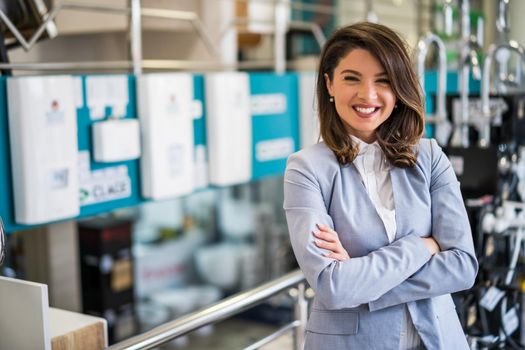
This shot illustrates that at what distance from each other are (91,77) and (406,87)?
6.24 feet

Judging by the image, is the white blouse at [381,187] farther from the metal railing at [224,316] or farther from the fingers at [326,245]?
the metal railing at [224,316]

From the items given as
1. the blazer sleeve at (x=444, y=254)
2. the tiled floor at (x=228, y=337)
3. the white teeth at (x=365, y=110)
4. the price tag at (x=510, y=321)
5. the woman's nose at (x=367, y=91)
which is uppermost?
the woman's nose at (x=367, y=91)

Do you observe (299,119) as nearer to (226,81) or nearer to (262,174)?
(262,174)

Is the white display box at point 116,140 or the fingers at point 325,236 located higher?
the white display box at point 116,140

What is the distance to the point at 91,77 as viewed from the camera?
3.30 m

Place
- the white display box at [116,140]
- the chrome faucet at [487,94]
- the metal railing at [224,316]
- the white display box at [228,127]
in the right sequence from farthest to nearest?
1. the white display box at [228,127]
2. the white display box at [116,140]
3. the chrome faucet at [487,94]
4. the metal railing at [224,316]

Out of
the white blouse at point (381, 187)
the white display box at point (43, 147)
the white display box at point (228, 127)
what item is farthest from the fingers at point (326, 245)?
the white display box at point (228, 127)

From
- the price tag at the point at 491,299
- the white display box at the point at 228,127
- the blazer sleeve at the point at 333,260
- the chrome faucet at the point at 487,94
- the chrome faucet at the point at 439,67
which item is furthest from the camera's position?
the white display box at the point at 228,127

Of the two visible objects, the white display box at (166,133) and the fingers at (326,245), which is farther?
the white display box at (166,133)

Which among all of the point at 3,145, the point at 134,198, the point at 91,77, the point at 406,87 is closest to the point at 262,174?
the point at 134,198

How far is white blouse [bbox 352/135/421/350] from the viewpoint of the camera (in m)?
1.82

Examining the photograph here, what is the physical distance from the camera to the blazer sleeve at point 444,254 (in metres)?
1.79

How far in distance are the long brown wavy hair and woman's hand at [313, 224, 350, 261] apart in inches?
7.9

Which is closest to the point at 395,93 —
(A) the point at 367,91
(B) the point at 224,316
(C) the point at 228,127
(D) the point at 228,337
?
(A) the point at 367,91
